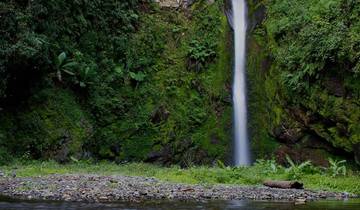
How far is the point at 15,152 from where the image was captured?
2023 cm

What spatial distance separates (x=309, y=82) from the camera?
2130cm

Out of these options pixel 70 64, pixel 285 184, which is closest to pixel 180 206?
pixel 285 184

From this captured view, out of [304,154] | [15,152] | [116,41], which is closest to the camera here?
[15,152]

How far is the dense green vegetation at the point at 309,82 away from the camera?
20156 mm

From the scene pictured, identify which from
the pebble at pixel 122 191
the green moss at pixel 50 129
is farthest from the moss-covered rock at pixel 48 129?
the pebble at pixel 122 191

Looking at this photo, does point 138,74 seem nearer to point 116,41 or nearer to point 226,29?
point 116,41

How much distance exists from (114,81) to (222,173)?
28.1 feet

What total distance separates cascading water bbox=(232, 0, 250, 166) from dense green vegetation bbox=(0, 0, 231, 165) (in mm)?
428

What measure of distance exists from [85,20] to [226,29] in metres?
6.67

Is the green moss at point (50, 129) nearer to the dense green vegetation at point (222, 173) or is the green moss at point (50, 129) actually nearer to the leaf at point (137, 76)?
the dense green vegetation at point (222, 173)

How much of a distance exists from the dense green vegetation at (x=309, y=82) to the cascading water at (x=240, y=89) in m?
0.37

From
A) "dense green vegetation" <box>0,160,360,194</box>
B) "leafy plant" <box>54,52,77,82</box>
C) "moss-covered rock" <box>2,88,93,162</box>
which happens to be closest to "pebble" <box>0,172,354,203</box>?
"dense green vegetation" <box>0,160,360,194</box>

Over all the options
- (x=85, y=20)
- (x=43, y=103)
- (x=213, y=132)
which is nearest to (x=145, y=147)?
(x=213, y=132)

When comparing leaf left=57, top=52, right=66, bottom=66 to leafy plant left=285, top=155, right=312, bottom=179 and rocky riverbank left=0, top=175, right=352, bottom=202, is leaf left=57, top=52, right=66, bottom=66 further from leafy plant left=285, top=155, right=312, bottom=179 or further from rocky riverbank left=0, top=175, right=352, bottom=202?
leafy plant left=285, top=155, right=312, bottom=179
